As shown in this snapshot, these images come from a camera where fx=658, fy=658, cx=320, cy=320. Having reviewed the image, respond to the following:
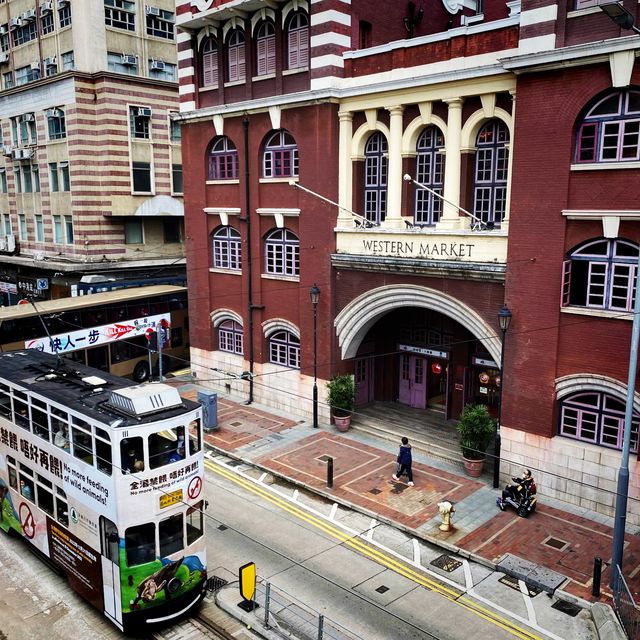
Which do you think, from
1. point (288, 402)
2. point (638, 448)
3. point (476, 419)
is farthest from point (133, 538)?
point (288, 402)

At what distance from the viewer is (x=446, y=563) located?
16031 mm

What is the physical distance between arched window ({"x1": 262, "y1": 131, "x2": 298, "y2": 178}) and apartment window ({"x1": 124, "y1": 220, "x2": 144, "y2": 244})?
15001 mm

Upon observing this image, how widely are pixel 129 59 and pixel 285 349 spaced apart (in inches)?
798

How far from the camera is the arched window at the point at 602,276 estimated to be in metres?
16.9

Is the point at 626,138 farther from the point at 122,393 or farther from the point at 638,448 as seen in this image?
the point at 122,393

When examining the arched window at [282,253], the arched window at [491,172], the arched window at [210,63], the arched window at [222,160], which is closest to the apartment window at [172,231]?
the arched window at [222,160]

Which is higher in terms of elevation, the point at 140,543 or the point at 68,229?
the point at 68,229

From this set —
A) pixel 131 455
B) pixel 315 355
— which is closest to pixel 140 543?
pixel 131 455

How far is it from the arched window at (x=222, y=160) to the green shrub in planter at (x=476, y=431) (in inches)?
554

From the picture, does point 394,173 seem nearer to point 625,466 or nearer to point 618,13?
point 618,13

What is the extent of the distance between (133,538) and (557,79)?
15.1 metres

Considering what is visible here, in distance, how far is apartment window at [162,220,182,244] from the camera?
39938 mm

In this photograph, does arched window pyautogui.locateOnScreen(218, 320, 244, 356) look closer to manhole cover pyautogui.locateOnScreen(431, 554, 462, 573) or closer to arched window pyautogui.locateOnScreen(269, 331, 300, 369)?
arched window pyautogui.locateOnScreen(269, 331, 300, 369)

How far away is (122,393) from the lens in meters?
12.5
